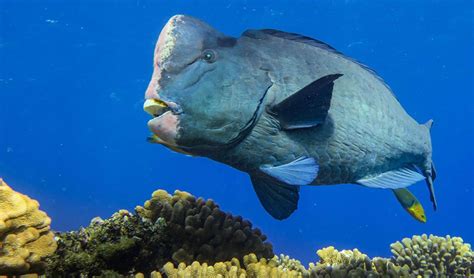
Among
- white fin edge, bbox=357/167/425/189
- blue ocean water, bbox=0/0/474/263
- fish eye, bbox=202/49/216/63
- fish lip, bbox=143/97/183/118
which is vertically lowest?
fish lip, bbox=143/97/183/118

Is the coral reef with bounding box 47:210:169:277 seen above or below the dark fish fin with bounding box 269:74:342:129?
below

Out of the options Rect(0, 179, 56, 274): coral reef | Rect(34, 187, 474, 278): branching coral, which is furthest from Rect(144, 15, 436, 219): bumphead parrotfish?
Rect(0, 179, 56, 274): coral reef

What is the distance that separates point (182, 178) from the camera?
8431 cm

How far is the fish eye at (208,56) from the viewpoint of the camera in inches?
108

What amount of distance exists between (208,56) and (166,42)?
29 centimetres

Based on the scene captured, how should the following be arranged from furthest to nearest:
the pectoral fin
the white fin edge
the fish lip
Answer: the pectoral fin → the white fin edge → the fish lip

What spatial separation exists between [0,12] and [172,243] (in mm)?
39788

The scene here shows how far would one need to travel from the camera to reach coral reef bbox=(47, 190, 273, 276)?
3.15 metres

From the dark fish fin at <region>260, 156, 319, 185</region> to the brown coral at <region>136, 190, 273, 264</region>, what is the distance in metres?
1.36

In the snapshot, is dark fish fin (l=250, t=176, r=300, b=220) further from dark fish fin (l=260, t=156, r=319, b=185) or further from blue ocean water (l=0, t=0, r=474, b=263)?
blue ocean water (l=0, t=0, r=474, b=263)

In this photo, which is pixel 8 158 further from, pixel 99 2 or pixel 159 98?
pixel 159 98

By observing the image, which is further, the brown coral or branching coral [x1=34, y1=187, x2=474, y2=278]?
the brown coral

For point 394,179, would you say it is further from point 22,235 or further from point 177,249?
point 22,235

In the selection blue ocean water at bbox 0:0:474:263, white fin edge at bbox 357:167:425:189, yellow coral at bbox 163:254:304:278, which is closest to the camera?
yellow coral at bbox 163:254:304:278
